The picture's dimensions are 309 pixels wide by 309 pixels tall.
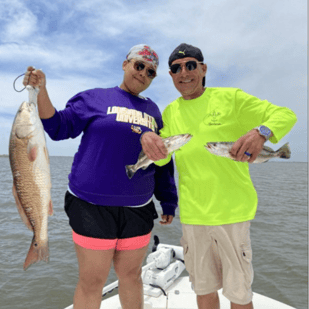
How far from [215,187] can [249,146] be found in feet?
1.96

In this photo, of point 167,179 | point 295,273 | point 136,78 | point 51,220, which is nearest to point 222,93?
point 136,78

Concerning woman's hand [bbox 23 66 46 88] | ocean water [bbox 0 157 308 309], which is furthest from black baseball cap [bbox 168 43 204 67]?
ocean water [bbox 0 157 308 309]

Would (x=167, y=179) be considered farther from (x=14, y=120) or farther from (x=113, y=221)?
(x=14, y=120)

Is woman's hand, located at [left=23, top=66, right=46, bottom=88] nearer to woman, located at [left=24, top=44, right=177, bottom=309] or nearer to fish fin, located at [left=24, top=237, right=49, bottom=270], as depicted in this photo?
woman, located at [left=24, top=44, right=177, bottom=309]

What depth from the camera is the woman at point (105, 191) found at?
2520 millimetres

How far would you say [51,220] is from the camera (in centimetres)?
1275

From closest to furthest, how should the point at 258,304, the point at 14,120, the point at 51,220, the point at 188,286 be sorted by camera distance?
1. the point at 14,120
2. the point at 258,304
3. the point at 188,286
4. the point at 51,220

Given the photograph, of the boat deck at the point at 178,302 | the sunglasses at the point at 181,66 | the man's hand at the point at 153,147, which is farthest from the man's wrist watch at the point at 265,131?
the boat deck at the point at 178,302

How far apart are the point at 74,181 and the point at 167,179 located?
119cm

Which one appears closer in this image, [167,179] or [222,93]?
[222,93]

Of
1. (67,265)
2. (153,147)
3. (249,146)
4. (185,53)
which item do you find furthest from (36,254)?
(67,265)

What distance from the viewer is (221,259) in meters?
2.66

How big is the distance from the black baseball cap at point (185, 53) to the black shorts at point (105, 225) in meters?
1.76

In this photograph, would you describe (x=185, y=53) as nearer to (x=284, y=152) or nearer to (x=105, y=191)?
(x=284, y=152)
